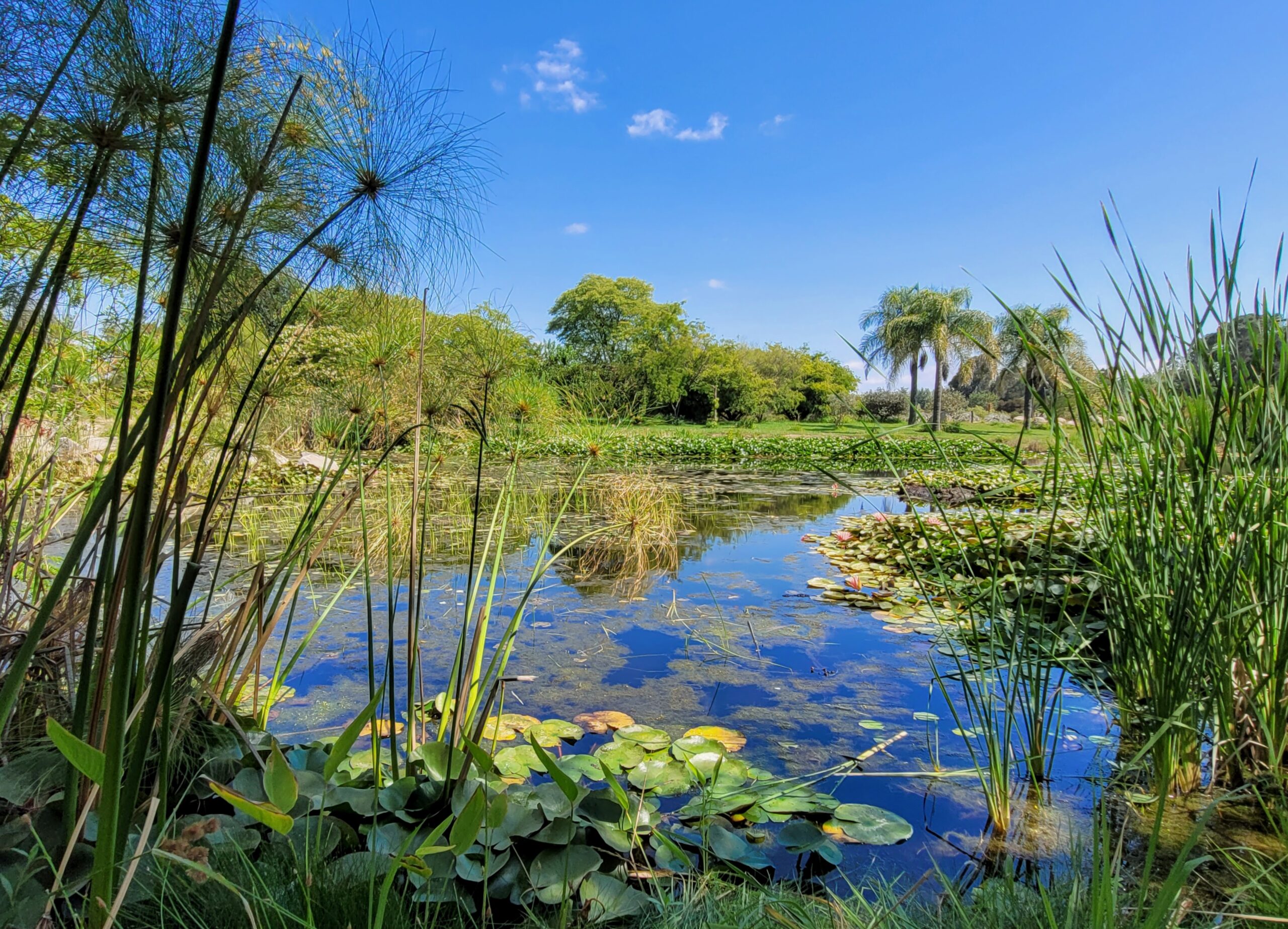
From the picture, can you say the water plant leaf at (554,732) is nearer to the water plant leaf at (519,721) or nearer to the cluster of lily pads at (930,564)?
the water plant leaf at (519,721)

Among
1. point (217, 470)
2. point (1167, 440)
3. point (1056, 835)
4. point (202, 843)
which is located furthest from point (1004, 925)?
point (217, 470)

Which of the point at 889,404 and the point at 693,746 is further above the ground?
the point at 889,404

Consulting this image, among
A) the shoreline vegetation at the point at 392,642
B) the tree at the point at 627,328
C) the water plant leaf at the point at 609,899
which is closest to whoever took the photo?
the shoreline vegetation at the point at 392,642

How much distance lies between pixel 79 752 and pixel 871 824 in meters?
1.66

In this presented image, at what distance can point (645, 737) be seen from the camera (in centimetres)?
220

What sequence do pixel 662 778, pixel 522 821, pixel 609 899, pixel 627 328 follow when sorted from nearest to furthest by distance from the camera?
pixel 609 899 → pixel 522 821 → pixel 662 778 → pixel 627 328

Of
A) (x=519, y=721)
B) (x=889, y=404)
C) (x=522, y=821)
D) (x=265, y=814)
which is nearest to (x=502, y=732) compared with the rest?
(x=519, y=721)

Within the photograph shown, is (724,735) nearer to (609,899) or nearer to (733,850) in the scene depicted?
(733,850)

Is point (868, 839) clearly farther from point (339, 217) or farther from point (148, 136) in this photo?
point (148, 136)

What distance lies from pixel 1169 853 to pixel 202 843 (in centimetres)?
192

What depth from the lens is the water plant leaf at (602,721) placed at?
7.67 feet

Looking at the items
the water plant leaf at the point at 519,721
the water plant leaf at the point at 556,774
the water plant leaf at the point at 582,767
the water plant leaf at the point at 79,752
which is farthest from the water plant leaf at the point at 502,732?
the water plant leaf at the point at 79,752

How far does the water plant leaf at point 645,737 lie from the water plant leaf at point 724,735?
0.09 m

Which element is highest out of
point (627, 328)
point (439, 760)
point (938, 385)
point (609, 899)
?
point (627, 328)
